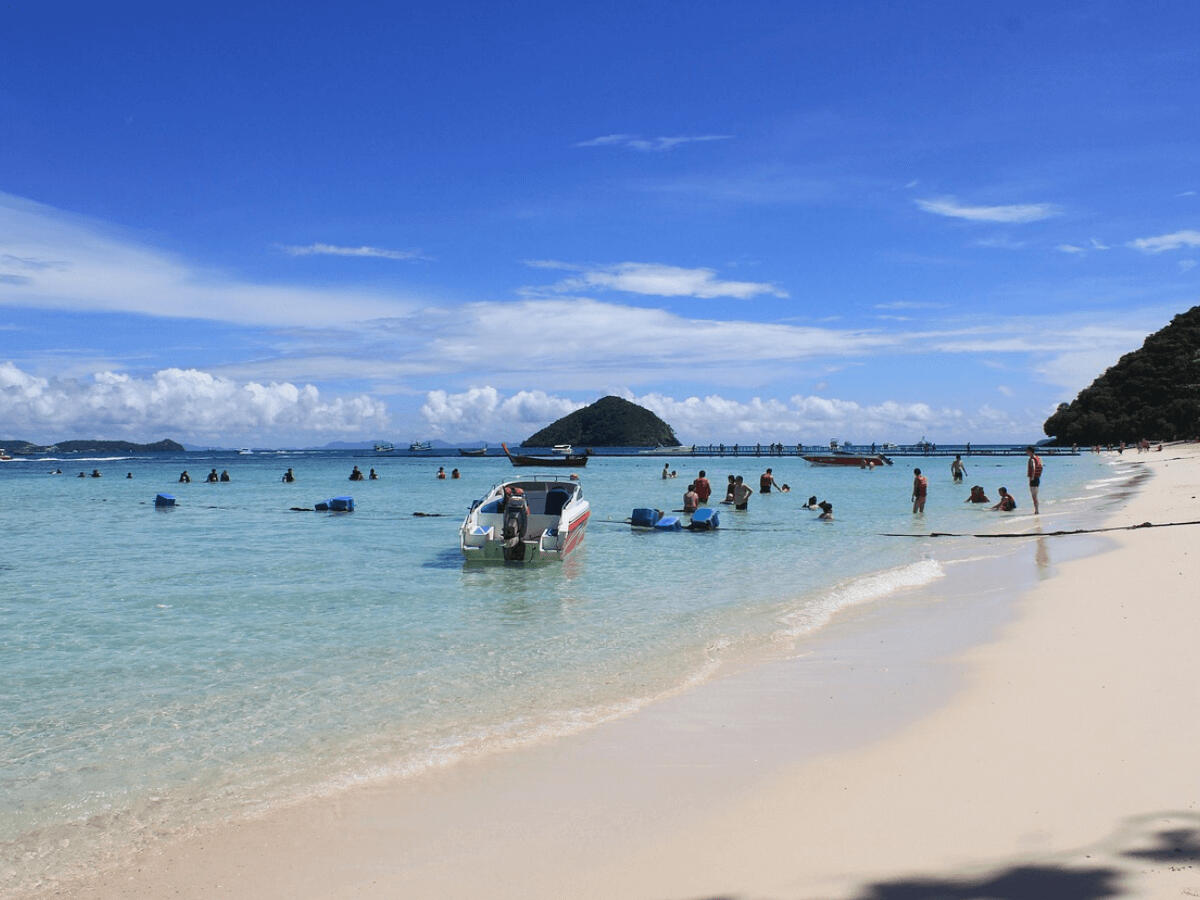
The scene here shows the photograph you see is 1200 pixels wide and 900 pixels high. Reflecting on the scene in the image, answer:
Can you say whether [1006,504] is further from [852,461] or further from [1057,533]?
[852,461]

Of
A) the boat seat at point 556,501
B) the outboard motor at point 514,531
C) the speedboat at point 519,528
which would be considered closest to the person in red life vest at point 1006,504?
the speedboat at point 519,528

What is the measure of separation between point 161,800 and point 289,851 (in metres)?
1.62

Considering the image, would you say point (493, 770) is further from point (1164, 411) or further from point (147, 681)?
point (1164, 411)

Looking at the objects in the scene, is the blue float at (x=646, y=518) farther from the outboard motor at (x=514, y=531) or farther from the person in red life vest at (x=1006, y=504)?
Result: the person in red life vest at (x=1006, y=504)

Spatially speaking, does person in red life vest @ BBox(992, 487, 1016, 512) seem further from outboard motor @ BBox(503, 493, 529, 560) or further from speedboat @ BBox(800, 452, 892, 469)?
speedboat @ BBox(800, 452, 892, 469)

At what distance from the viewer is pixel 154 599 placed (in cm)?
1439

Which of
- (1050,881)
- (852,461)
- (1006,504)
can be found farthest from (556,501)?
(852,461)

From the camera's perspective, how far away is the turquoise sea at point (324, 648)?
20.7 feet

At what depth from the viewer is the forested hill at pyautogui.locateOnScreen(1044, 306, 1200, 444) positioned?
113312 millimetres

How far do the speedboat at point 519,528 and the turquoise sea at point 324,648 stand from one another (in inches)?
25.0

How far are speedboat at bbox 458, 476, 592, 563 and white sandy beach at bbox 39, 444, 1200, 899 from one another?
10.0 metres

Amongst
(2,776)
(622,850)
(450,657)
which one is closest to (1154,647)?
(622,850)

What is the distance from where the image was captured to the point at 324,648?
35.3 feet

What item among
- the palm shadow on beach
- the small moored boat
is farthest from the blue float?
the small moored boat
